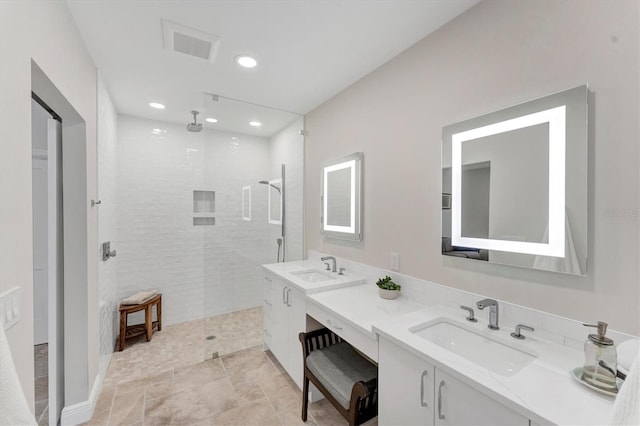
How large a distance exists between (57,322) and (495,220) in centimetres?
276

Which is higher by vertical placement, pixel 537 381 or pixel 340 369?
pixel 537 381

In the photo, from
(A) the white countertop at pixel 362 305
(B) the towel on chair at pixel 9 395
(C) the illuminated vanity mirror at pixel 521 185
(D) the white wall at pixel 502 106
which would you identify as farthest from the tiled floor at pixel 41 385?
(C) the illuminated vanity mirror at pixel 521 185

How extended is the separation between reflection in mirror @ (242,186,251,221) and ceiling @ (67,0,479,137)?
840 mm

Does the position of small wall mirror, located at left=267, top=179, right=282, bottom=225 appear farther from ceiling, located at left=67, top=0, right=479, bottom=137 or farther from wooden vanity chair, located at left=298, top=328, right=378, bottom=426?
wooden vanity chair, located at left=298, top=328, right=378, bottom=426

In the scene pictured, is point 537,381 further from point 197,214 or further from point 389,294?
point 197,214

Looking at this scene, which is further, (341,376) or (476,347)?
(341,376)

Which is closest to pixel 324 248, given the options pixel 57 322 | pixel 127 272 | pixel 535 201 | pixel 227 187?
pixel 227 187

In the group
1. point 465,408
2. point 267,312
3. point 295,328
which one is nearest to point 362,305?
point 295,328

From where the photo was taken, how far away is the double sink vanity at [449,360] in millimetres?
868

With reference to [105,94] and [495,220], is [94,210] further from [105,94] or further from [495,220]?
[495,220]

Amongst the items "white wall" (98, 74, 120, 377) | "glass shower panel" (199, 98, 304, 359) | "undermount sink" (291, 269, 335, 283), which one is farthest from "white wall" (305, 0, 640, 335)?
"white wall" (98, 74, 120, 377)

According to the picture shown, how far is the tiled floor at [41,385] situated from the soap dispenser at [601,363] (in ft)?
8.84

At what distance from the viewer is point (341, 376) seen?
1.66 metres

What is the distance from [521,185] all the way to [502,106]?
42 centimetres
